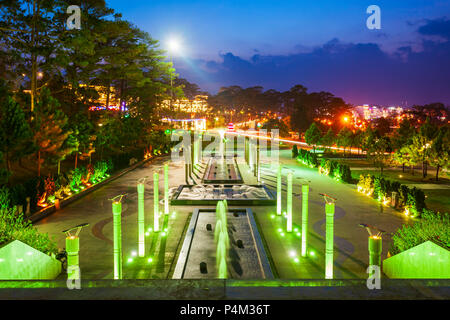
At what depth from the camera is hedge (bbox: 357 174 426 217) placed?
12.5m

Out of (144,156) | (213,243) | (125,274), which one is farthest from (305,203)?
(144,156)

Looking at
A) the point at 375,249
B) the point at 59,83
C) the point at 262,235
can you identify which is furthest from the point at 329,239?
the point at 59,83

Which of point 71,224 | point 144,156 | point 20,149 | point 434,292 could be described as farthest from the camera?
point 144,156

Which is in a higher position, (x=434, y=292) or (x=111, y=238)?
(x=434, y=292)

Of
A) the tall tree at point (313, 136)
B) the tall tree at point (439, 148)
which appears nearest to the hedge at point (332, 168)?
the tall tree at point (439, 148)

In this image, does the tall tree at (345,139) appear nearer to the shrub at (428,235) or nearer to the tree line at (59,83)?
the tree line at (59,83)

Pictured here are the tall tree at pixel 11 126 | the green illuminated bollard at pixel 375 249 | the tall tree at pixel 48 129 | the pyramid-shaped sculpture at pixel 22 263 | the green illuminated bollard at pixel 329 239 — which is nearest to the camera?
the green illuminated bollard at pixel 375 249

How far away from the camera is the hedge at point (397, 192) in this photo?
12.5 m

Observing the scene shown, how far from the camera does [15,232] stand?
280 inches

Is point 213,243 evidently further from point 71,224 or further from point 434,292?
point 434,292

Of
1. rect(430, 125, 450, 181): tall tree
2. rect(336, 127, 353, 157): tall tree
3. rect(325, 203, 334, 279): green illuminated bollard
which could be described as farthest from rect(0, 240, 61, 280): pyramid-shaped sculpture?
rect(336, 127, 353, 157): tall tree

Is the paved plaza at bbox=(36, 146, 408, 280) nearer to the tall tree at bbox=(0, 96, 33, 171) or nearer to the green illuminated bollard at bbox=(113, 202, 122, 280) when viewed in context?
the green illuminated bollard at bbox=(113, 202, 122, 280)
